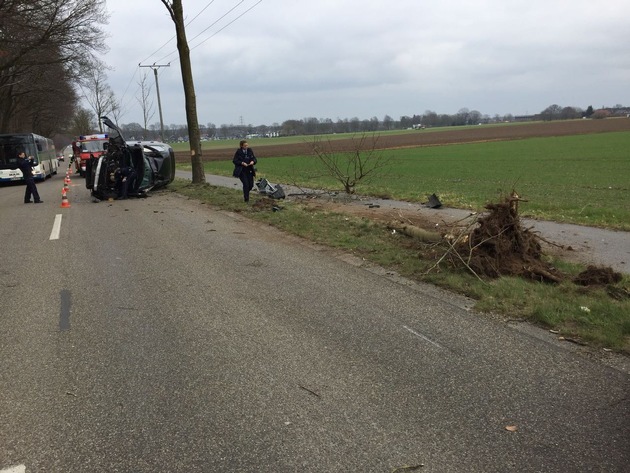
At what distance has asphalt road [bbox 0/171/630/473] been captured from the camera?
10.3ft

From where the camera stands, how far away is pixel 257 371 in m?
4.31

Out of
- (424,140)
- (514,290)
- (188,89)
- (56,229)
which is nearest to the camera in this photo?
(514,290)

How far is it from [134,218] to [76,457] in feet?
38.1

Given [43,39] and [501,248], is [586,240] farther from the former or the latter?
[43,39]

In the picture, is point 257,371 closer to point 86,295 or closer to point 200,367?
point 200,367

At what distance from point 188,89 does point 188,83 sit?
0.81ft

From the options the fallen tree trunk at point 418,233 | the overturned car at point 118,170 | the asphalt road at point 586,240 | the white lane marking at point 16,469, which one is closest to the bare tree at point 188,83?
the overturned car at point 118,170

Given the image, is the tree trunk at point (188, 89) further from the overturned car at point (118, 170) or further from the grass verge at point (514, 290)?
the grass verge at point (514, 290)

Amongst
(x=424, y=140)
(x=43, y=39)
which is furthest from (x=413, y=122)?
(x=43, y=39)

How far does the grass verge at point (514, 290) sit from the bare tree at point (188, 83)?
39.5ft

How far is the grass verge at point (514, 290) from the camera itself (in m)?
4.95

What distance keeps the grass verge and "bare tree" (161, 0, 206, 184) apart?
1203 centimetres

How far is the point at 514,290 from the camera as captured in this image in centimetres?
615

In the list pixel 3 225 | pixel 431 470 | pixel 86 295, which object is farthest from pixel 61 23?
pixel 431 470
